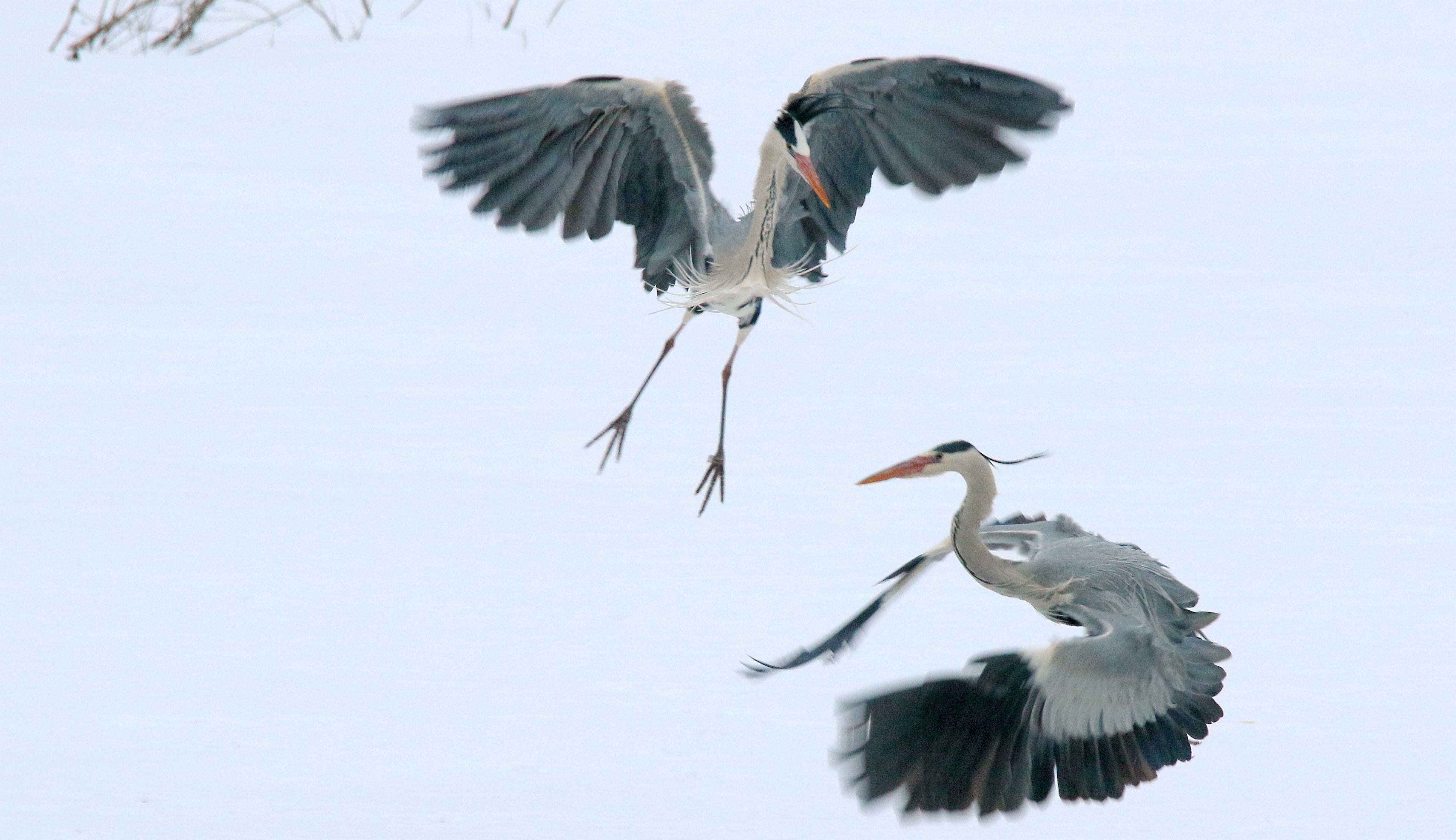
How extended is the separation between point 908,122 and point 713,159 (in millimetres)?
617

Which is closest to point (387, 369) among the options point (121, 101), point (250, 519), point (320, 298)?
point (320, 298)

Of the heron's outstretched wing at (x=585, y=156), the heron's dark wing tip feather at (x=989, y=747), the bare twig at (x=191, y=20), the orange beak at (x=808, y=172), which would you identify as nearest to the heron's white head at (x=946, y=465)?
the heron's dark wing tip feather at (x=989, y=747)

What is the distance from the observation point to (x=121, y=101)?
892 centimetres

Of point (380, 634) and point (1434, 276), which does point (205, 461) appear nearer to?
point (380, 634)

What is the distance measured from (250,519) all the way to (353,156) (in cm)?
424

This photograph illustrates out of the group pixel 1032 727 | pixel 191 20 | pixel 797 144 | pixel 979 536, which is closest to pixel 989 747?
pixel 1032 727

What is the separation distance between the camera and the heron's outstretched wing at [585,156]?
4.60 meters

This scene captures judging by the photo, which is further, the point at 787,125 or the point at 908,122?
the point at 908,122

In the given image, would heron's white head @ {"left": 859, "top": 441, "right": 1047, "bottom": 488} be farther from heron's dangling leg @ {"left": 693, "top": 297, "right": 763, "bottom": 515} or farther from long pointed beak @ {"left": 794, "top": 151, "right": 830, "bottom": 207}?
heron's dangling leg @ {"left": 693, "top": 297, "right": 763, "bottom": 515}

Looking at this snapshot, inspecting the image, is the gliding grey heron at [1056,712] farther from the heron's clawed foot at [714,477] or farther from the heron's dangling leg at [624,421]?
the heron's dangling leg at [624,421]

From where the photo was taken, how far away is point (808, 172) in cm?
464

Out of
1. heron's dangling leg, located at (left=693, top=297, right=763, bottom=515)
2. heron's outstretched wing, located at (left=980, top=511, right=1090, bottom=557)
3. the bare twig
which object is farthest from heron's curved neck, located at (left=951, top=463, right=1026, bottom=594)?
the bare twig

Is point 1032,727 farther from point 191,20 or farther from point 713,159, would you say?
point 191,20

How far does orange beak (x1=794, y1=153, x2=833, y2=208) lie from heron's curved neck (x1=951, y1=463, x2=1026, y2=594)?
128cm
